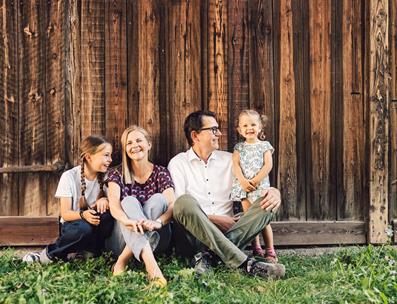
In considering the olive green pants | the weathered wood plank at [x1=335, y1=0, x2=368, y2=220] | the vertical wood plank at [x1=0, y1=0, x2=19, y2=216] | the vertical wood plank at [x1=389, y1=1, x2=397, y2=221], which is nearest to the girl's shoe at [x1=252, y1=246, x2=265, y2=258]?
the olive green pants

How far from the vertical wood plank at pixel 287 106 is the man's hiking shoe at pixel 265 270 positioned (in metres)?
1.20

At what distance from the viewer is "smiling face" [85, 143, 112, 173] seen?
4.84 meters

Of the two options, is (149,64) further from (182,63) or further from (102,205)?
(102,205)

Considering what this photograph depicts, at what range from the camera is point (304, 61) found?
5492 mm

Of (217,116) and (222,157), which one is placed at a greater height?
(217,116)

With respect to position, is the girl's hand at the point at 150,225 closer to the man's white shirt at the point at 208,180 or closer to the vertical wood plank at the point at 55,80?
the man's white shirt at the point at 208,180

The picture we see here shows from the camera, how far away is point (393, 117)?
5.57 meters

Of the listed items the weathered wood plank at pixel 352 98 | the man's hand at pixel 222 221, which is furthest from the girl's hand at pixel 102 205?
the weathered wood plank at pixel 352 98

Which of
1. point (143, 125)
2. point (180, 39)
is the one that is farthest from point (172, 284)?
point (180, 39)

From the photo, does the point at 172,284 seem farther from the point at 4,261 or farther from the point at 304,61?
the point at 304,61

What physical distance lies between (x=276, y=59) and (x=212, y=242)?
2053 millimetres

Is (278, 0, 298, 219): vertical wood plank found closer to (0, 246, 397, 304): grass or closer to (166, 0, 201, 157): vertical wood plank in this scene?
(166, 0, 201, 157): vertical wood plank

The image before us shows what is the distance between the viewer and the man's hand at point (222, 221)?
4.94 meters

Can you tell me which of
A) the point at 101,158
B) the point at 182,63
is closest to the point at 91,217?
the point at 101,158
